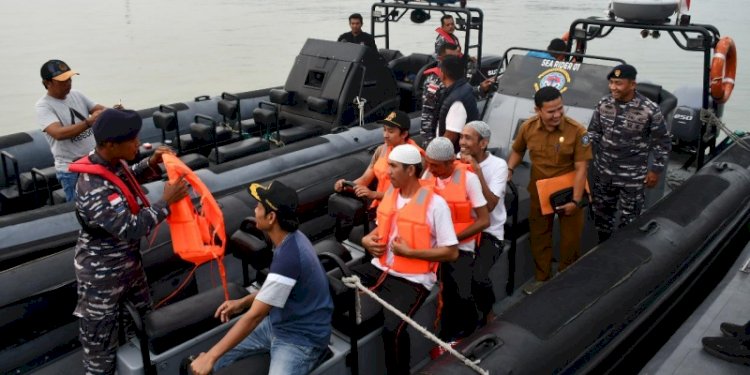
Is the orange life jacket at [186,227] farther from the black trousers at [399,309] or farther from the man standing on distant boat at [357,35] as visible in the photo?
the man standing on distant boat at [357,35]

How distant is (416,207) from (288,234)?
30.7 inches

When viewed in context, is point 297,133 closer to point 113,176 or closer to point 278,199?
point 113,176

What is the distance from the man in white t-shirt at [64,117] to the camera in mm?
4539

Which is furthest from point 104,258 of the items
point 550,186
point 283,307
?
point 550,186

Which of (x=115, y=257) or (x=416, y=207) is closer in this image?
(x=115, y=257)

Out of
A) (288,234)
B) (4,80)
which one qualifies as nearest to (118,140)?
(288,234)

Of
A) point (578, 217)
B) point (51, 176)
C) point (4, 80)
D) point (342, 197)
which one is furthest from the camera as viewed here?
point (4, 80)

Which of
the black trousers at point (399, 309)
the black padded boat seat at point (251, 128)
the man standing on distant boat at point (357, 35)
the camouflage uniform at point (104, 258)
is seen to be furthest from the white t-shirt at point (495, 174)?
the man standing on distant boat at point (357, 35)

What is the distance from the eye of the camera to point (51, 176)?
5.75 metres

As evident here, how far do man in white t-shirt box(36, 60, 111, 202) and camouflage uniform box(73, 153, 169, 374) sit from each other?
1.76m

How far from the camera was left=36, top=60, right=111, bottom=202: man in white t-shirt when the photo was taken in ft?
14.9

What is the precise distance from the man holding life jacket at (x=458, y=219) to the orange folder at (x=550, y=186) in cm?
73

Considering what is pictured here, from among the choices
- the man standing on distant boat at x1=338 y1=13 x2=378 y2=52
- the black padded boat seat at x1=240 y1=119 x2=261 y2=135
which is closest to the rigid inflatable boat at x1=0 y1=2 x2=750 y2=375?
the black padded boat seat at x1=240 y1=119 x2=261 y2=135

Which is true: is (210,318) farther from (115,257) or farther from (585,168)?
(585,168)
